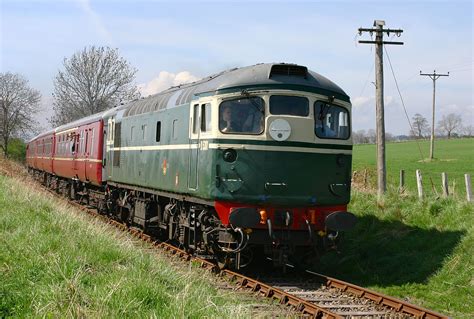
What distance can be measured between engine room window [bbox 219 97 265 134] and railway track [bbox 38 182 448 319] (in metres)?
2.52

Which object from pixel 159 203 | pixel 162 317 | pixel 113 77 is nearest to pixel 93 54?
pixel 113 77

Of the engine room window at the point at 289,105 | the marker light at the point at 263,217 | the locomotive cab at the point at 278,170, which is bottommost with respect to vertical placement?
the marker light at the point at 263,217

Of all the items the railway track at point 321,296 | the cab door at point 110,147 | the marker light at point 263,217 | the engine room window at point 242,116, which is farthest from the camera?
the cab door at point 110,147

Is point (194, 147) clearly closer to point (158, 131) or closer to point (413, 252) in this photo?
point (158, 131)

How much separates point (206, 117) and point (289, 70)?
1710 millimetres

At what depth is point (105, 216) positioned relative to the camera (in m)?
19.8

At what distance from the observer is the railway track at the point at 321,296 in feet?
26.9

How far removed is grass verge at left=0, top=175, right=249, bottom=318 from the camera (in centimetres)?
615

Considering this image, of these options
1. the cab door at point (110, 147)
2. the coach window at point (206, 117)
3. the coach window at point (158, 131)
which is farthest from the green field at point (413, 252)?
the cab door at point (110, 147)

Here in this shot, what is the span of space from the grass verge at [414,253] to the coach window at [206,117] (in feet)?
12.9

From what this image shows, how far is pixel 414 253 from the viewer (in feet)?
38.7

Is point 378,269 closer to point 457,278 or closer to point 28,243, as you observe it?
point 457,278

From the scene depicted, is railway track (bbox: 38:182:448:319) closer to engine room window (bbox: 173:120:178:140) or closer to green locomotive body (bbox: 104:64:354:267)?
green locomotive body (bbox: 104:64:354:267)

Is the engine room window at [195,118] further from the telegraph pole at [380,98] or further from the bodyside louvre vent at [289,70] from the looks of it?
the telegraph pole at [380,98]
